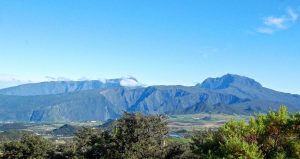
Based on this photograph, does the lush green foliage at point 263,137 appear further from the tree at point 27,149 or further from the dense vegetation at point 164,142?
the tree at point 27,149

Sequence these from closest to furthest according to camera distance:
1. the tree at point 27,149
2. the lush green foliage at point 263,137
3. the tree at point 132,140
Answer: the lush green foliage at point 263,137 < the tree at point 132,140 < the tree at point 27,149

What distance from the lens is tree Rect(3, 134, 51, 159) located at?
110 m

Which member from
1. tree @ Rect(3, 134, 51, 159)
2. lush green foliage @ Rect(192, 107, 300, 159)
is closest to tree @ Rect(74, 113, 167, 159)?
tree @ Rect(3, 134, 51, 159)

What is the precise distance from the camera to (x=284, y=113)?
6556cm

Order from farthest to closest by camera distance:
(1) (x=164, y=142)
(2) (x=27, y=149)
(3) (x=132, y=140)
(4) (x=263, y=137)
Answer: (2) (x=27, y=149), (1) (x=164, y=142), (3) (x=132, y=140), (4) (x=263, y=137)

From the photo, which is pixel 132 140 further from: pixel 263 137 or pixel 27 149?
pixel 263 137

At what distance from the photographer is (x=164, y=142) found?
4139 inches

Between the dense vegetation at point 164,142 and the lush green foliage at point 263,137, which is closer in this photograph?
the lush green foliage at point 263,137

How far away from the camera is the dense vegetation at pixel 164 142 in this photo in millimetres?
61050

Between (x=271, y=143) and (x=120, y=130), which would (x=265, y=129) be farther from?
(x=120, y=130)

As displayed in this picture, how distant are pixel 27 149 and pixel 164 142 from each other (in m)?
33.4

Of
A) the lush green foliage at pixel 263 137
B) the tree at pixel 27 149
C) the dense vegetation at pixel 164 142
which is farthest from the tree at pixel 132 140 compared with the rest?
the lush green foliage at pixel 263 137

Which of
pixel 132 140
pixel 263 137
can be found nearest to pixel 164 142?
pixel 132 140

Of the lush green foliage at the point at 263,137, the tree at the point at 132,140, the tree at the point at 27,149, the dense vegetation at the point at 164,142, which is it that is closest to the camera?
the lush green foliage at the point at 263,137
